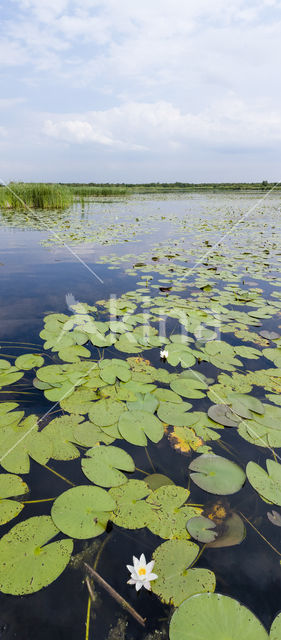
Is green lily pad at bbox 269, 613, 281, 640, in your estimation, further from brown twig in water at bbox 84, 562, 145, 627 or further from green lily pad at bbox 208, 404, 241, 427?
green lily pad at bbox 208, 404, 241, 427

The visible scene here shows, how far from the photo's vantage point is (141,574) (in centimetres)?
91

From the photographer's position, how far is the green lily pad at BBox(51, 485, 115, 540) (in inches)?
41.7

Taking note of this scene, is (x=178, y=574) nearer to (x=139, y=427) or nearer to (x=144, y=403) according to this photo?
(x=139, y=427)

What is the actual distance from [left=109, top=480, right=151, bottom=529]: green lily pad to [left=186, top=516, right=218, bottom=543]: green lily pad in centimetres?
17

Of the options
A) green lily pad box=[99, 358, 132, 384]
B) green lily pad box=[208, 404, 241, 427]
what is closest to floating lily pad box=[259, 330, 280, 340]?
green lily pad box=[208, 404, 241, 427]

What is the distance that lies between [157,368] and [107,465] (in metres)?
0.90

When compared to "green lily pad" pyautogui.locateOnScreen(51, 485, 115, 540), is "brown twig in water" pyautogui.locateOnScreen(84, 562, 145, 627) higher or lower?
lower

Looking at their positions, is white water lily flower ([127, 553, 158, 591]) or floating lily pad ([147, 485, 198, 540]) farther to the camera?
floating lily pad ([147, 485, 198, 540])

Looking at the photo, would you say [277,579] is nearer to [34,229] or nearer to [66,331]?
[66,331]

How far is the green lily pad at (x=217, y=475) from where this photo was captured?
124cm

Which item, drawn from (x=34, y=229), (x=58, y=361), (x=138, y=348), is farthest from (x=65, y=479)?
(x=34, y=229)

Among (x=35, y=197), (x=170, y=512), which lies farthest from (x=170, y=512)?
(x=35, y=197)

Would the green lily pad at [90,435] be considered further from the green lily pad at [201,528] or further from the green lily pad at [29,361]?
the green lily pad at [29,361]

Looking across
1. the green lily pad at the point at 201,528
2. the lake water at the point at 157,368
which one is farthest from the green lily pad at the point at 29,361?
the green lily pad at the point at 201,528
